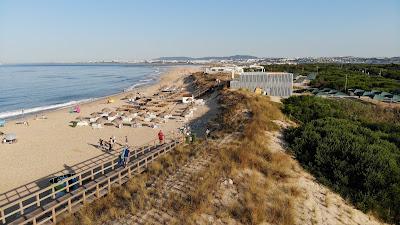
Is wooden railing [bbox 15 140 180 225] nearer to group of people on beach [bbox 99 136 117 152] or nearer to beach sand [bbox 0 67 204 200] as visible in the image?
beach sand [bbox 0 67 204 200]

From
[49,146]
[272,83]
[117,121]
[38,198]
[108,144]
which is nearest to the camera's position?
[38,198]

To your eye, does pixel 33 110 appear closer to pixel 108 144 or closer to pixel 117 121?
pixel 117 121

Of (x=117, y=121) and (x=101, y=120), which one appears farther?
(x=101, y=120)

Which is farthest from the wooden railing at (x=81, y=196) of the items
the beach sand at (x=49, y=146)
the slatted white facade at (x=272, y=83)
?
the slatted white facade at (x=272, y=83)

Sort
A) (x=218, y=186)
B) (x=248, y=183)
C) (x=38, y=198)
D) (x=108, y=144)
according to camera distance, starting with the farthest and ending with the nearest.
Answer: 1. (x=108, y=144)
2. (x=248, y=183)
3. (x=218, y=186)
4. (x=38, y=198)

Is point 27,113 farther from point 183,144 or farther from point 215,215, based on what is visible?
point 215,215

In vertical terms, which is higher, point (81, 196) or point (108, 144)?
point (81, 196)

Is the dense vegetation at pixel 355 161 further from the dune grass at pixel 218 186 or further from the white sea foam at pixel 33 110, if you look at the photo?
the white sea foam at pixel 33 110

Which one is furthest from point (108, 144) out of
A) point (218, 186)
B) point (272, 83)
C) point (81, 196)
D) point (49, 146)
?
point (272, 83)
